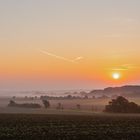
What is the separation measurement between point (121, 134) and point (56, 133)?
19.9 ft

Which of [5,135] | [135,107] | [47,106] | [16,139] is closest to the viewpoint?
[16,139]

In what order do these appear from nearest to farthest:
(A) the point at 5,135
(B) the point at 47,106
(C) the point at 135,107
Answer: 1. (A) the point at 5,135
2. (C) the point at 135,107
3. (B) the point at 47,106

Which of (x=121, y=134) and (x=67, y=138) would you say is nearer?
(x=67, y=138)

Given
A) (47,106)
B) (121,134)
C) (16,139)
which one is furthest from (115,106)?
(16,139)

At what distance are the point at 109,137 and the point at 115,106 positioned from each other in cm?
6177

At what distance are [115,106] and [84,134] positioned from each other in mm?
60184

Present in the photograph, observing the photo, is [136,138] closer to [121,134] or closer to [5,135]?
[121,134]

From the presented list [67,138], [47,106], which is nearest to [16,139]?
[67,138]

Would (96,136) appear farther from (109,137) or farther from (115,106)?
(115,106)

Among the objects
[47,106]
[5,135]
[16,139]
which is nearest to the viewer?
[16,139]

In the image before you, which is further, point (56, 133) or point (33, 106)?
point (33, 106)

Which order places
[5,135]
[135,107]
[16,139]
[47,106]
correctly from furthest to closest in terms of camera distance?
1. [47,106]
2. [135,107]
3. [5,135]
4. [16,139]

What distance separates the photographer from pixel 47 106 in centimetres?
12525

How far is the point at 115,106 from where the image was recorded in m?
100
